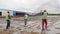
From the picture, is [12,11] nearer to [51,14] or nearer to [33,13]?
[33,13]

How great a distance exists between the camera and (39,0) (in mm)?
26000

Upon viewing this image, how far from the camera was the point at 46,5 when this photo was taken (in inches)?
993

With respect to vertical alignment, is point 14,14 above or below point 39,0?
below

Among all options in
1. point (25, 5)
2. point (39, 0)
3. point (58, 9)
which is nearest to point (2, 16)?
point (25, 5)

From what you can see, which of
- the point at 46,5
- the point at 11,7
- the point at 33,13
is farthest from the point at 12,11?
the point at 46,5

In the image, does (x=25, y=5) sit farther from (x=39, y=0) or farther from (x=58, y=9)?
(x=58, y=9)

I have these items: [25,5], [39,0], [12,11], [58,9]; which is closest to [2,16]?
[12,11]

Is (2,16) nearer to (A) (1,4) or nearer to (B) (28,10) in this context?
(A) (1,4)

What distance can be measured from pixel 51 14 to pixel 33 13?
2.26 metres

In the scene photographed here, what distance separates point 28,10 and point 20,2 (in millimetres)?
1636

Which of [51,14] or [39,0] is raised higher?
[39,0]

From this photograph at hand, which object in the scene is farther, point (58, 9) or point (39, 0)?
point (39, 0)

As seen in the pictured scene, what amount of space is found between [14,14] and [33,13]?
242cm

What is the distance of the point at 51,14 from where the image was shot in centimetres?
2559
